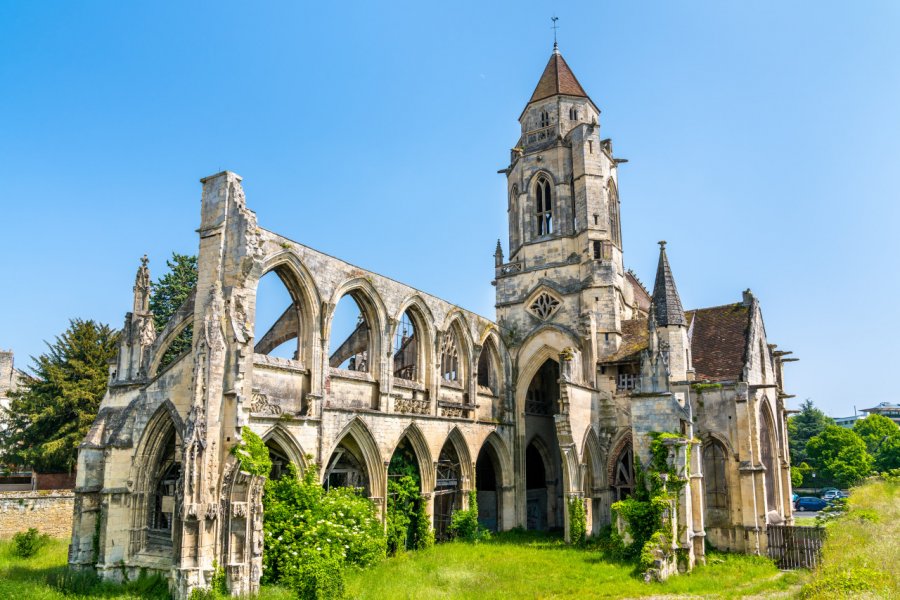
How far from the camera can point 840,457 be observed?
48.6 meters

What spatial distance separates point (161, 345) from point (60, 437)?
13.9 meters

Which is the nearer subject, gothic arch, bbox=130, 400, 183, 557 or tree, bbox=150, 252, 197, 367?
→ gothic arch, bbox=130, 400, 183, 557

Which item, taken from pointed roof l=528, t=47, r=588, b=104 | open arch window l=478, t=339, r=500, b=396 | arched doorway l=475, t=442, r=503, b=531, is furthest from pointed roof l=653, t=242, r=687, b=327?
pointed roof l=528, t=47, r=588, b=104

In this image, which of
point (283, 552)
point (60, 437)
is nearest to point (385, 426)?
point (283, 552)

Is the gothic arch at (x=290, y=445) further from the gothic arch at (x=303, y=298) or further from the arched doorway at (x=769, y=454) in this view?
the arched doorway at (x=769, y=454)

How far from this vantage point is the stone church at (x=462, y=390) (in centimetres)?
1466

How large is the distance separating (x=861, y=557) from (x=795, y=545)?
654 cm

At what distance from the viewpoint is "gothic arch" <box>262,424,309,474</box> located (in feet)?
52.5

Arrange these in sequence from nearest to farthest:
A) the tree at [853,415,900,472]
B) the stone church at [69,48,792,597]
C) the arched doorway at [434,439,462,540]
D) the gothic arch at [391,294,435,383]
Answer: the stone church at [69,48,792,597], the gothic arch at [391,294,435,383], the arched doorway at [434,439,462,540], the tree at [853,415,900,472]

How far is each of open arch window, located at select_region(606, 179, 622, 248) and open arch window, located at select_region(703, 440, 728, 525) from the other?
9.19 m

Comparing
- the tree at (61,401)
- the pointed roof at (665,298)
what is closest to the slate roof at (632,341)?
the pointed roof at (665,298)

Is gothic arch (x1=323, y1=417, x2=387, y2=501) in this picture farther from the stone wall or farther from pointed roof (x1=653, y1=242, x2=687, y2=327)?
the stone wall

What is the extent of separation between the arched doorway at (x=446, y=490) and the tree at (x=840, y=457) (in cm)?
3622

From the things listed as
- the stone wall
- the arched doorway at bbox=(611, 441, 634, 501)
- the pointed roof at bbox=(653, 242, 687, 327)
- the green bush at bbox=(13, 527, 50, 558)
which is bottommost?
the green bush at bbox=(13, 527, 50, 558)
